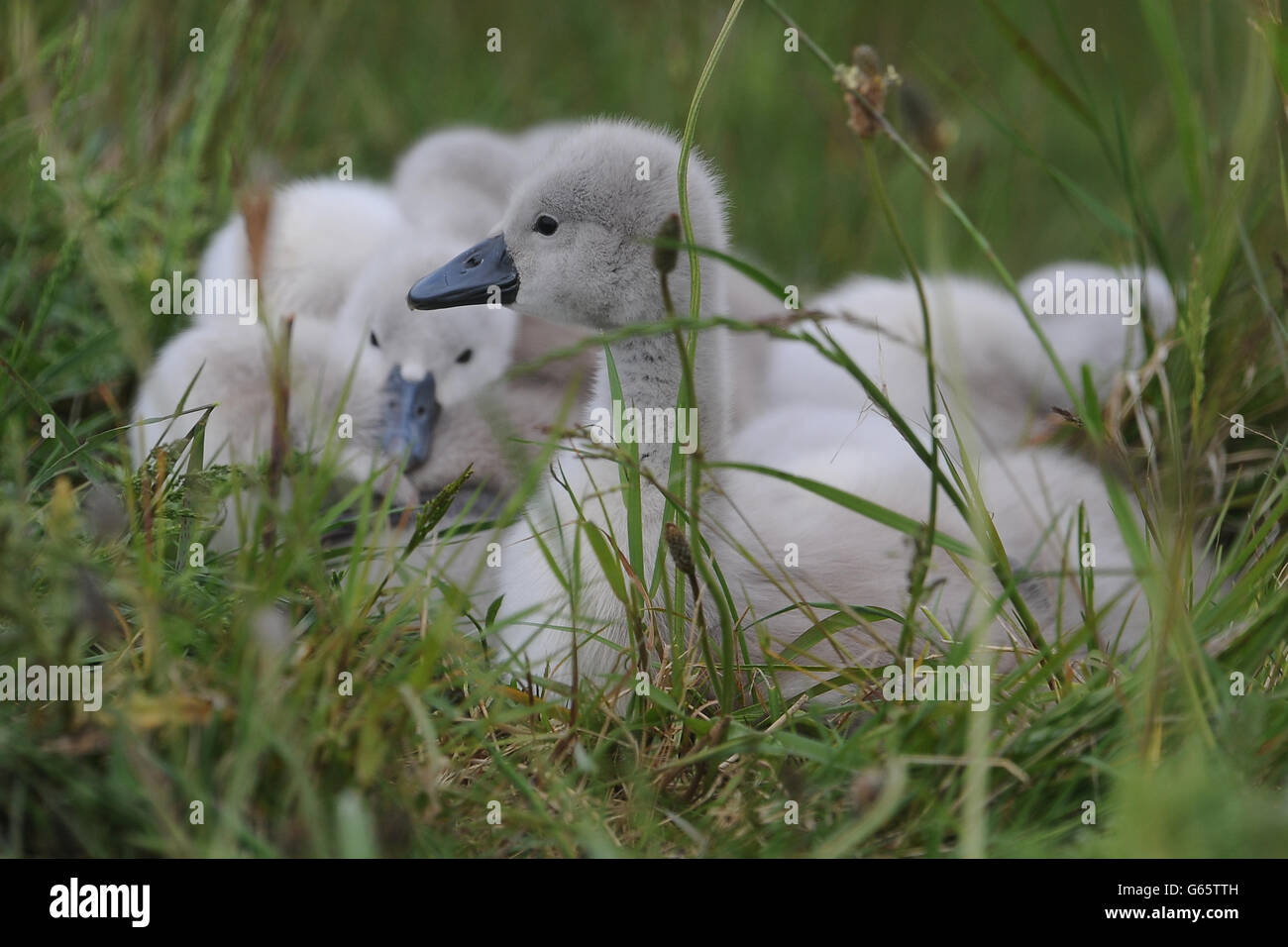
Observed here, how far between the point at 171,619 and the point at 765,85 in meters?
4.50

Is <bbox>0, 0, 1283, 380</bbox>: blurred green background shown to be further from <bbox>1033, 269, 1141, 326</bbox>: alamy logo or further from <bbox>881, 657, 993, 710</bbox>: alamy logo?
<bbox>881, 657, 993, 710</bbox>: alamy logo

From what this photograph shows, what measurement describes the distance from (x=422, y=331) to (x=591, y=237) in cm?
86

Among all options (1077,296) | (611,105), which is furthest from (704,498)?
(611,105)

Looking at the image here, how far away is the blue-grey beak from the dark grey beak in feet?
1.65

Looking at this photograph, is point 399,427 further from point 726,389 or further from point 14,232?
point 14,232

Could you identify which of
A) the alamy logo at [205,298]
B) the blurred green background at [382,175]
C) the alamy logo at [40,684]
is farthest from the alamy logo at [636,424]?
the alamy logo at [205,298]

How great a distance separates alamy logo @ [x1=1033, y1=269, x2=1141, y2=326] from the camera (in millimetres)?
3352

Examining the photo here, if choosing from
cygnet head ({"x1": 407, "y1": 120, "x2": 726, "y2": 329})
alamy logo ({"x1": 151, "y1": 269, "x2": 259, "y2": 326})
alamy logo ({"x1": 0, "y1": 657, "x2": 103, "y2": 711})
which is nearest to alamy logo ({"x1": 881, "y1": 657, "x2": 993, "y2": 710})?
cygnet head ({"x1": 407, "y1": 120, "x2": 726, "y2": 329})

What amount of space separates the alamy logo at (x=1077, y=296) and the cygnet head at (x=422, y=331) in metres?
1.50

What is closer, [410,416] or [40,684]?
[40,684]
